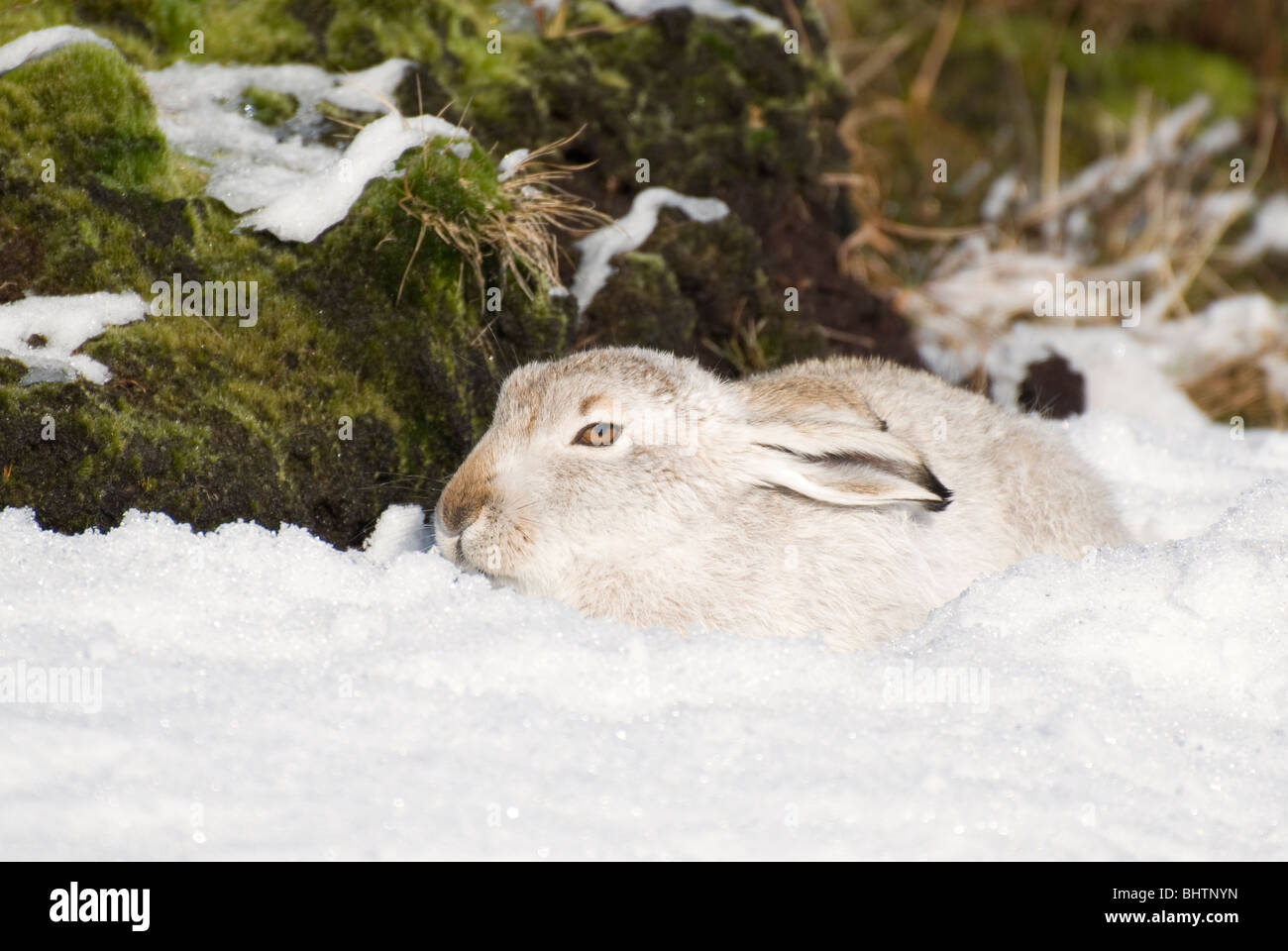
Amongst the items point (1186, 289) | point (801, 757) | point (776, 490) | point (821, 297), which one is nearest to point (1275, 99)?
point (1186, 289)

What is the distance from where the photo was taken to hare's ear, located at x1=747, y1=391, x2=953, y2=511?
191 inches

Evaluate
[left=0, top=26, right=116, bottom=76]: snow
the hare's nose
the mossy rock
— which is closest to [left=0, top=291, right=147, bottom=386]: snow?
the mossy rock

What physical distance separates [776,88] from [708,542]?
384 centimetres

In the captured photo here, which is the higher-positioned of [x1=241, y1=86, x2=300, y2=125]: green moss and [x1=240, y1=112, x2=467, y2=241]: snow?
[x1=241, y1=86, x2=300, y2=125]: green moss

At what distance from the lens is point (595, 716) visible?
3928mm

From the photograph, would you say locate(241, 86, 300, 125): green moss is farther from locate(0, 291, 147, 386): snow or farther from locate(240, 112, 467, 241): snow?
locate(0, 291, 147, 386): snow

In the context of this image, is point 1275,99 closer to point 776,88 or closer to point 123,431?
point 776,88

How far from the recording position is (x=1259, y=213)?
1335 centimetres

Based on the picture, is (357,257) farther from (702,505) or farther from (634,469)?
(702,505)

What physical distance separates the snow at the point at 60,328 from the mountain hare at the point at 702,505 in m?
1.47

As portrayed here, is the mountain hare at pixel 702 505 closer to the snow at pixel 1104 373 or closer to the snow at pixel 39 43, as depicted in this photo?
the snow at pixel 39 43

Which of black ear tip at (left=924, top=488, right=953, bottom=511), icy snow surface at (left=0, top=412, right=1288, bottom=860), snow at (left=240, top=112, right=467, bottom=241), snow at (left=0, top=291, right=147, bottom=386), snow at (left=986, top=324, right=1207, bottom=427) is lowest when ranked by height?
snow at (left=986, top=324, right=1207, bottom=427)

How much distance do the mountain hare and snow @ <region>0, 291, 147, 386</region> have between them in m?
1.47

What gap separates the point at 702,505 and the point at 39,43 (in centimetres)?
343
